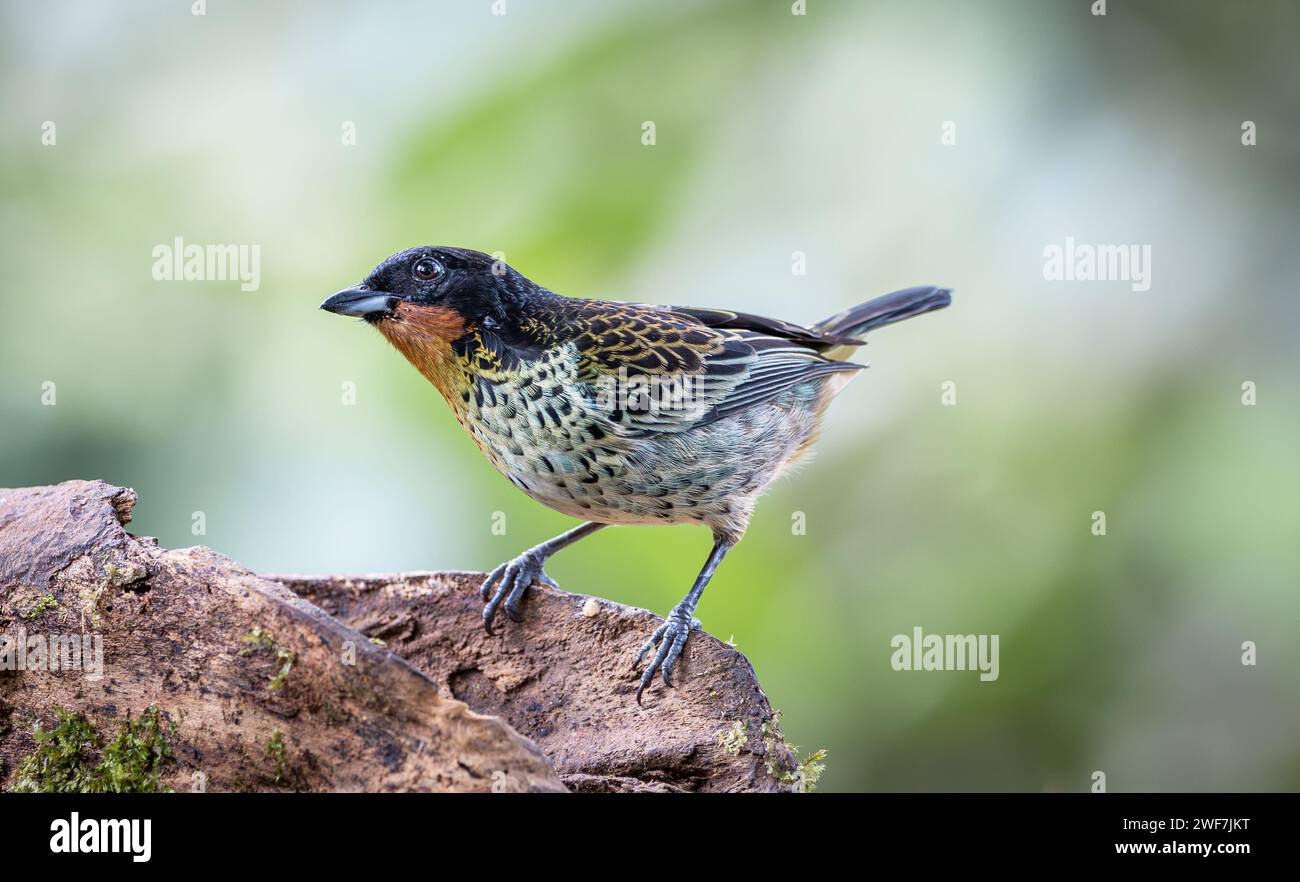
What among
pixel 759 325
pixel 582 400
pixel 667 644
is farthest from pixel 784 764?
pixel 759 325

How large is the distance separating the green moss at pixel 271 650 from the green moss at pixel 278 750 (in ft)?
0.37

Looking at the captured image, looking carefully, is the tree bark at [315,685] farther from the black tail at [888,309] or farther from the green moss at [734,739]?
the black tail at [888,309]

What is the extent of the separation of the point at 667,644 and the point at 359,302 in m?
1.53

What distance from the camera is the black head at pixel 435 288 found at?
3.95 meters

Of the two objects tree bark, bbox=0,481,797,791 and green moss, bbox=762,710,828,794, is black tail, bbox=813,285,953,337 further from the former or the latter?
green moss, bbox=762,710,828,794

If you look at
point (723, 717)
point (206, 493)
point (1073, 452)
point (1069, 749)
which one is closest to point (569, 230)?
point (206, 493)

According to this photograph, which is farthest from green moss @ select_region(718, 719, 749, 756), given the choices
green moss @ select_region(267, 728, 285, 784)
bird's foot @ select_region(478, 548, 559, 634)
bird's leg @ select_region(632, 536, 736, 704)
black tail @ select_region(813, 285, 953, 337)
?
black tail @ select_region(813, 285, 953, 337)

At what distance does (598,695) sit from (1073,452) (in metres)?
3.16

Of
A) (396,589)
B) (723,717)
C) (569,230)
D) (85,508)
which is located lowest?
(723,717)

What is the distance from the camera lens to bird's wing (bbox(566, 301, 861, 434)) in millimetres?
4031

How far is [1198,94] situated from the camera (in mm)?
6098

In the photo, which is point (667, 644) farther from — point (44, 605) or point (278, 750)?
point (44, 605)

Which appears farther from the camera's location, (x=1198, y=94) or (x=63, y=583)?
(x=1198, y=94)

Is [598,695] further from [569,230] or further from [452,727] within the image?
[569,230]
